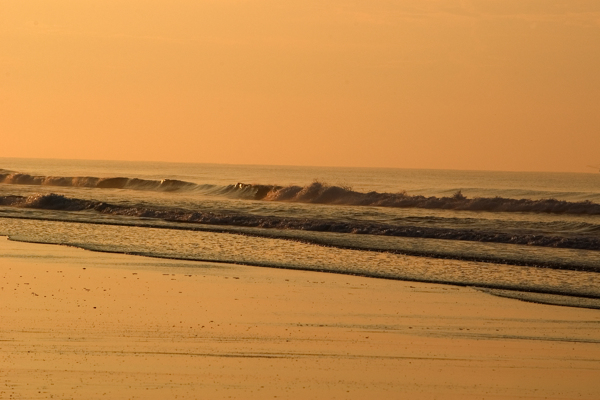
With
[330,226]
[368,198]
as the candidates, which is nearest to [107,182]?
[368,198]

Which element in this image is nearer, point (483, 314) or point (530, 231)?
point (483, 314)

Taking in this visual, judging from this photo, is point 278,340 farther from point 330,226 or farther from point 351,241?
point 330,226

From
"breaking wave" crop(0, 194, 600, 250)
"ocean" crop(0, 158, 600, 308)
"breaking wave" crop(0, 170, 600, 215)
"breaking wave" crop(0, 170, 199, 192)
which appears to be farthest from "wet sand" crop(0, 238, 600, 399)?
"breaking wave" crop(0, 170, 199, 192)

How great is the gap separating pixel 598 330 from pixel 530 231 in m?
17.2

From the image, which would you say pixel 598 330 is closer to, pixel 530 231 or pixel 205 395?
pixel 205 395

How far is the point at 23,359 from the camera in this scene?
31.2ft

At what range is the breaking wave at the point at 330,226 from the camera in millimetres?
24781

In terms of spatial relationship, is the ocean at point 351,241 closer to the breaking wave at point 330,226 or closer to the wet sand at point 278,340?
the breaking wave at point 330,226

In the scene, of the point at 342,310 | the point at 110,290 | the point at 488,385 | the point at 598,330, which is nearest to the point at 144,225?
the point at 110,290

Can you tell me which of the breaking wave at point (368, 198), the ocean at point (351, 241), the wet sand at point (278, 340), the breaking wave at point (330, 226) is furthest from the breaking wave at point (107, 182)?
the wet sand at point (278, 340)

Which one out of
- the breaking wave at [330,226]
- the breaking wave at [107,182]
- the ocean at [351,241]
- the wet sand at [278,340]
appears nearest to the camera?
the wet sand at [278,340]

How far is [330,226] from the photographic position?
28.3 metres

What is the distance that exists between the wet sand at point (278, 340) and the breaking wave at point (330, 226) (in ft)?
33.7

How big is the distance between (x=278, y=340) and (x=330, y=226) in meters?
17.7
